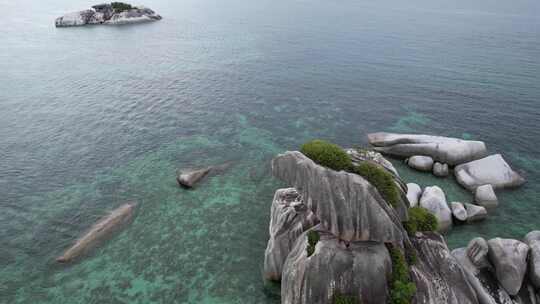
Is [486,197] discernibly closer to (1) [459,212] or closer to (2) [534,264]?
(1) [459,212]

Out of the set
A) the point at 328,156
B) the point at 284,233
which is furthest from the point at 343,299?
the point at 328,156

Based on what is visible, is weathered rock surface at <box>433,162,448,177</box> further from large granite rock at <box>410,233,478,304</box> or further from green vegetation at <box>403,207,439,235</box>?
large granite rock at <box>410,233,478,304</box>

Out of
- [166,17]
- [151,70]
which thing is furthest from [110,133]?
[166,17]

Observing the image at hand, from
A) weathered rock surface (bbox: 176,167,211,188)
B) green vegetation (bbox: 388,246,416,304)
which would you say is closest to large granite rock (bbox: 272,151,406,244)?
green vegetation (bbox: 388,246,416,304)

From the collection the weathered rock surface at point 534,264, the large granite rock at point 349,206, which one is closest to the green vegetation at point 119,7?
the large granite rock at point 349,206

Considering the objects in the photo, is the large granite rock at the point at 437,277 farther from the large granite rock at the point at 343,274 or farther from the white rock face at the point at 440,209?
the white rock face at the point at 440,209
